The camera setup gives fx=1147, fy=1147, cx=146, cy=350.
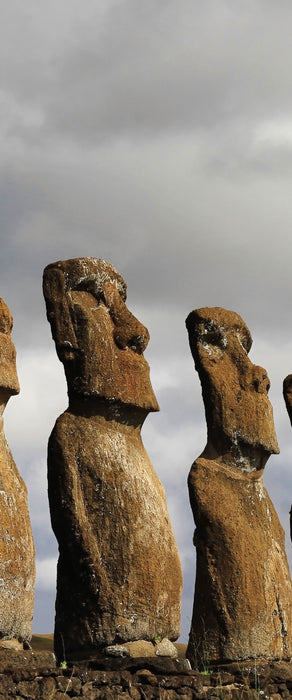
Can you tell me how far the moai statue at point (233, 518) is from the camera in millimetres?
12570

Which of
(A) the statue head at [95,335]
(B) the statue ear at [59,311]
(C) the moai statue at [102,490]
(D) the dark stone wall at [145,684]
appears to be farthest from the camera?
(B) the statue ear at [59,311]

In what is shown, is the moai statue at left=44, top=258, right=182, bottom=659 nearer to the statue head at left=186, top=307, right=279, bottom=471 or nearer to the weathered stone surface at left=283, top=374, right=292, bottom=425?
the statue head at left=186, top=307, right=279, bottom=471

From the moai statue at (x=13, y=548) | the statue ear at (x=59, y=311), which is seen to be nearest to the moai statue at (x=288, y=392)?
the statue ear at (x=59, y=311)

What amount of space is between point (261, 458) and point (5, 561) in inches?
159

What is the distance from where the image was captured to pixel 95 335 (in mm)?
12242

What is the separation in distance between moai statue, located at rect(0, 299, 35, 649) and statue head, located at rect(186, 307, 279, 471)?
295 cm

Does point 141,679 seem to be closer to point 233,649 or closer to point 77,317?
point 233,649

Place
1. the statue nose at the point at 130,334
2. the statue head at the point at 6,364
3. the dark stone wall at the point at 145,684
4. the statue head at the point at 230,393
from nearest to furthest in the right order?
the dark stone wall at the point at 145,684 → the statue head at the point at 6,364 → the statue nose at the point at 130,334 → the statue head at the point at 230,393

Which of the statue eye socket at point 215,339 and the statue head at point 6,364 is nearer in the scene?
the statue head at point 6,364

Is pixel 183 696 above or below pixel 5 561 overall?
below

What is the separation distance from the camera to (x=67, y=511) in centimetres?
1164

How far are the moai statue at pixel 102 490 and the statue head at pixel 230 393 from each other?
1281mm

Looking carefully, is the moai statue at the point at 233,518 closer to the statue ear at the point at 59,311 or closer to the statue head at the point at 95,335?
the statue head at the point at 95,335

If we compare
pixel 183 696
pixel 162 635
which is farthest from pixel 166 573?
pixel 183 696
